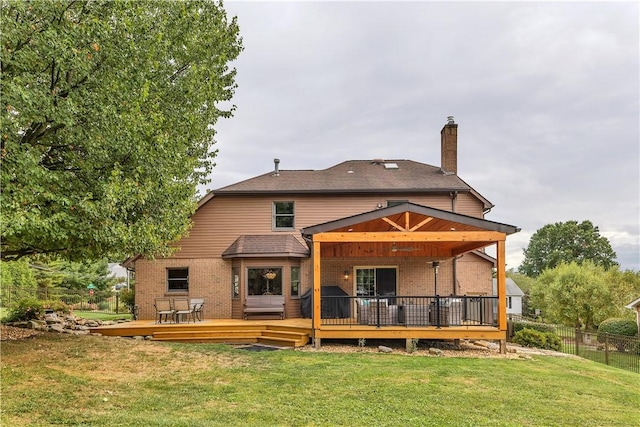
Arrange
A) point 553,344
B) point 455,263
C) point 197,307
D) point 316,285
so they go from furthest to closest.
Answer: point 455,263, point 197,307, point 553,344, point 316,285

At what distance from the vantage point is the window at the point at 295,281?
15767 mm

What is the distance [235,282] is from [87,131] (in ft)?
31.1

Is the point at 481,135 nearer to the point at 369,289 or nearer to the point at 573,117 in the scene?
the point at 573,117

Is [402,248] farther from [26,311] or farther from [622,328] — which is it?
[622,328]

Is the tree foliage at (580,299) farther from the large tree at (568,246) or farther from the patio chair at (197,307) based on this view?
Answer: the large tree at (568,246)

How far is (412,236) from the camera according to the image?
35.6ft

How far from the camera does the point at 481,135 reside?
25.1 m

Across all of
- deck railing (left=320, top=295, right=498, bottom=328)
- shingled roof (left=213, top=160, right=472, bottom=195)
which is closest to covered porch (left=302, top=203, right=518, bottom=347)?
deck railing (left=320, top=295, right=498, bottom=328)

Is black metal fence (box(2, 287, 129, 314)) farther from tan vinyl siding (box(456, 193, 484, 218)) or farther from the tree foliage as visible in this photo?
the tree foliage

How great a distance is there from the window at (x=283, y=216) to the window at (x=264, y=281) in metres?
1.99

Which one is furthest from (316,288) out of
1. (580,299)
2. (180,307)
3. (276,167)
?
(580,299)

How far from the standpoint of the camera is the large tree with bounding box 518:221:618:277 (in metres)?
61.6

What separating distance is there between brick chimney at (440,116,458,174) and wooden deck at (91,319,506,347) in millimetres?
9027

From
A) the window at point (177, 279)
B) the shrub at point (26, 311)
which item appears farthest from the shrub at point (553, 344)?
the shrub at point (26, 311)
